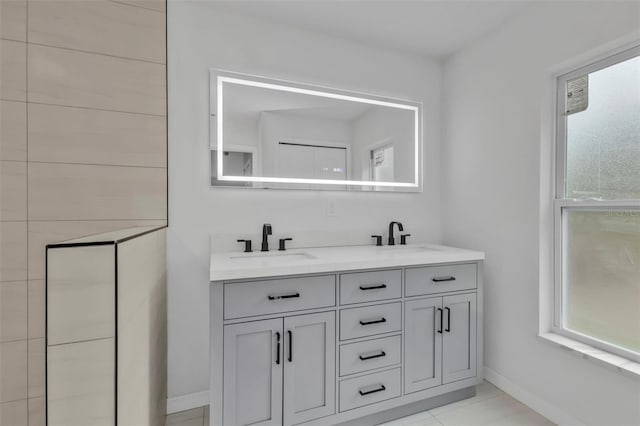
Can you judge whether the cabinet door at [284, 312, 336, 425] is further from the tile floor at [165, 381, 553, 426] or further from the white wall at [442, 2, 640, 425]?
the white wall at [442, 2, 640, 425]

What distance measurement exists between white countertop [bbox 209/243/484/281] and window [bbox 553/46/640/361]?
19.7 inches

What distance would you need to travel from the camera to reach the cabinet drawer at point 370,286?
153cm

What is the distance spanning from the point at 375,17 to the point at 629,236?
1.84 m

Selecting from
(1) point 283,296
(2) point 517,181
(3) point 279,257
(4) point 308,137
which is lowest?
(1) point 283,296

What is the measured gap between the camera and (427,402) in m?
1.76

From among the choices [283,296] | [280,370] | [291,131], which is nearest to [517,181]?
[291,131]

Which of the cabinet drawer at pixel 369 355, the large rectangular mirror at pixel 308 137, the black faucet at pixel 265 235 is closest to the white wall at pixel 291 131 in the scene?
the large rectangular mirror at pixel 308 137

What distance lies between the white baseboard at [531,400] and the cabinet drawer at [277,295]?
4.47 ft

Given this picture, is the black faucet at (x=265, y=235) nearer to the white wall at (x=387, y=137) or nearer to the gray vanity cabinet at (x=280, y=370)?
the gray vanity cabinet at (x=280, y=370)

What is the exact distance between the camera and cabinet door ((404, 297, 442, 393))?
1659mm

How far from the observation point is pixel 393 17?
1.91 m

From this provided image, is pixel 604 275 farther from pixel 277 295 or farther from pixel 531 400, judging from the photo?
pixel 277 295

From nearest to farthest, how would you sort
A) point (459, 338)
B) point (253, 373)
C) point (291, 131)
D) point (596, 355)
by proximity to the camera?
1. point (253, 373)
2. point (596, 355)
3. point (459, 338)
4. point (291, 131)

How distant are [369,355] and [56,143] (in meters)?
1.93
